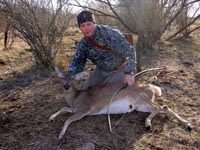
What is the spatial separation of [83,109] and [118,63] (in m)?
0.94

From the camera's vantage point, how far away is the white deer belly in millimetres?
4902

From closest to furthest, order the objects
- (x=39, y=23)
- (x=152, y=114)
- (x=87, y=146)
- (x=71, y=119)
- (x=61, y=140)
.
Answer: (x=87, y=146), (x=61, y=140), (x=71, y=119), (x=152, y=114), (x=39, y=23)

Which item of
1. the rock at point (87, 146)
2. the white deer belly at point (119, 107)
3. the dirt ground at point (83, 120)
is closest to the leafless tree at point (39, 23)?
the dirt ground at point (83, 120)

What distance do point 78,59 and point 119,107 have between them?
38.9 inches

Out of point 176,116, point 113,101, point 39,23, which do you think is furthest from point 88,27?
point 39,23

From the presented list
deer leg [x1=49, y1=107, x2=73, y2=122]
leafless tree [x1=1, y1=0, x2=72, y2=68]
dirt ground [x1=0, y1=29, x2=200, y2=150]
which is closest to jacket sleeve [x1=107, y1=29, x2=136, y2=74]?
dirt ground [x1=0, y1=29, x2=200, y2=150]

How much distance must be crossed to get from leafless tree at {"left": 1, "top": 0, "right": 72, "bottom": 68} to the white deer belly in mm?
3347

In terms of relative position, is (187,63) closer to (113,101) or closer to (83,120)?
(113,101)

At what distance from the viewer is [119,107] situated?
4.94 m

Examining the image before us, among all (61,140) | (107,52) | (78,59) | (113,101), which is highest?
(107,52)

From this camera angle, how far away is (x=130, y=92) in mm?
4953

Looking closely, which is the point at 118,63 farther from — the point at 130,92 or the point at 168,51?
the point at 168,51

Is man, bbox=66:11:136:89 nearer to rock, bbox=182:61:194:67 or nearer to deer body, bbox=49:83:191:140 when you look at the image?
deer body, bbox=49:83:191:140

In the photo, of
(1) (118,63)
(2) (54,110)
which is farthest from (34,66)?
(1) (118,63)
